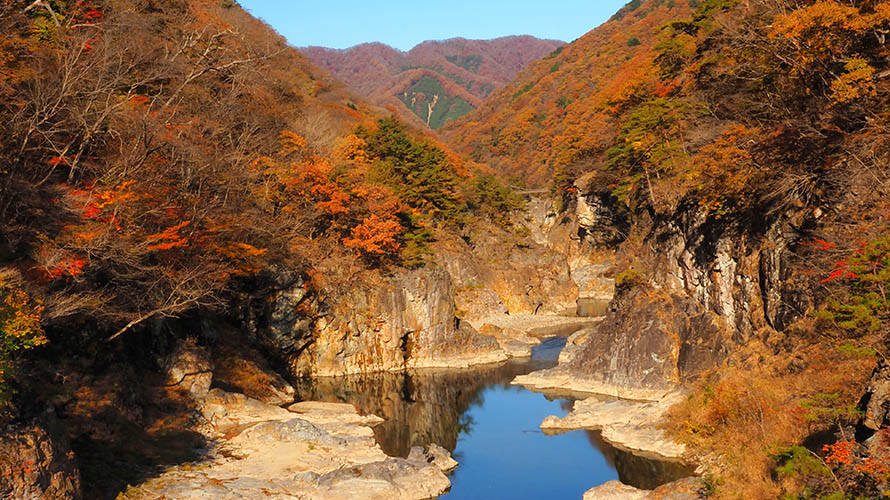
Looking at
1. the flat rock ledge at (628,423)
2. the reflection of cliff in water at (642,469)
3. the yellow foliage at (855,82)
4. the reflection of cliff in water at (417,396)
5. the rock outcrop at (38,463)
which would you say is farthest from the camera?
the reflection of cliff in water at (417,396)

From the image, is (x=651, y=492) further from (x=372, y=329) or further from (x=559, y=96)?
(x=559, y=96)

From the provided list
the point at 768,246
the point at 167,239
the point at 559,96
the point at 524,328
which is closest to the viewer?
the point at 167,239

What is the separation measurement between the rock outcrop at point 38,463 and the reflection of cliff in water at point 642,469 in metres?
15.9

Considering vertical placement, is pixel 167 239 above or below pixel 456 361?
above

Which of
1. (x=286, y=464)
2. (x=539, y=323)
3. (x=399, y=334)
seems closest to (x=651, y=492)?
(x=286, y=464)

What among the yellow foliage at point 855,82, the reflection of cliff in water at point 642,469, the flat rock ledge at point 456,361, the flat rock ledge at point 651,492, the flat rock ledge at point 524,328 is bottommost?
the reflection of cliff in water at point 642,469

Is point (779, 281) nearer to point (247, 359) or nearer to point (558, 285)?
point (247, 359)

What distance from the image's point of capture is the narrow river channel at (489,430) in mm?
20219

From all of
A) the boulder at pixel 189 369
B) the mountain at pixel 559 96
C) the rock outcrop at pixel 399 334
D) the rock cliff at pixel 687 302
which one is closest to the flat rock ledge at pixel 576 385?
the rock cliff at pixel 687 302

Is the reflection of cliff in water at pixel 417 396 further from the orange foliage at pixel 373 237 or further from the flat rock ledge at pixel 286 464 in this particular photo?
the orange foliage at pixel 373 237

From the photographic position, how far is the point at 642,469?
2077cm

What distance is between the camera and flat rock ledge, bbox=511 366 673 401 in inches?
1094

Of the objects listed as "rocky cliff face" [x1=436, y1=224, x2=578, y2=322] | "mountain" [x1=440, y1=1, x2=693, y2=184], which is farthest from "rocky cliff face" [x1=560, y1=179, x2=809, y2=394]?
"mountain" [x1=440, y1=1, x2=693, y2=184]

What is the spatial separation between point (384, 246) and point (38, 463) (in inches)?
1084
